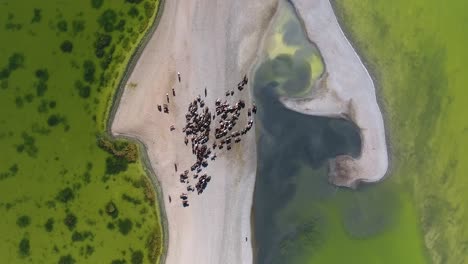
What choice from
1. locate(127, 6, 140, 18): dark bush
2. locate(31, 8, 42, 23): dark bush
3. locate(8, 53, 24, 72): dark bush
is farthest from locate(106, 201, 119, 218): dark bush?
locate(31, 8, 42, 23): dark bush

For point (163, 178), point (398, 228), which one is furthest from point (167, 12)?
point (398, 228)

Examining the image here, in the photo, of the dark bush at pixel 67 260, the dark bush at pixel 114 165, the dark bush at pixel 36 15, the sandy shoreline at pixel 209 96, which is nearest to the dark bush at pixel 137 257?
the sandy shoreline at pixel 209 96

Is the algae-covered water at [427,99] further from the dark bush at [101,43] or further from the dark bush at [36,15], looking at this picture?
the dark bush at [36,15]

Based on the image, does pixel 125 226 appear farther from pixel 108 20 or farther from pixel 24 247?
pixel 108 20

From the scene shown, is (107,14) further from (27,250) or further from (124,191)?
(27,250)

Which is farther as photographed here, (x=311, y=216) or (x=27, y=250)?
(x=311, y=216)

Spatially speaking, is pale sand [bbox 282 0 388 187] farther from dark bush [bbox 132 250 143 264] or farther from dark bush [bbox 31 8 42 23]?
dark bush [bbox 31 8 42 23]
